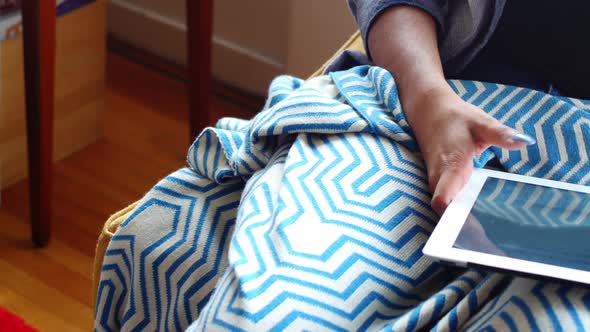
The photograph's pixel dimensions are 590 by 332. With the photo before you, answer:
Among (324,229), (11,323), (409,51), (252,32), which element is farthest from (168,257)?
Answer: (252,32)

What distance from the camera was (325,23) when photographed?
1.51 m

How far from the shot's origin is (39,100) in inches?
46.6

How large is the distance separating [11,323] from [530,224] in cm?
76

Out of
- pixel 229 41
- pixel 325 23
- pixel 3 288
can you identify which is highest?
pixel 325 23

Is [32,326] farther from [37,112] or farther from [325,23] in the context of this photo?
[325,23]

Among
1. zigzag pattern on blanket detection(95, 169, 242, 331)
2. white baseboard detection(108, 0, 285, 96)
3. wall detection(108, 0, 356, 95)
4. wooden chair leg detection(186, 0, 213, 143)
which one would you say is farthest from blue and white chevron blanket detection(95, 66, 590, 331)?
white baseboard detection(108, 0, 285, 96)

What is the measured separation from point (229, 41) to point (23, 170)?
0.50 metres

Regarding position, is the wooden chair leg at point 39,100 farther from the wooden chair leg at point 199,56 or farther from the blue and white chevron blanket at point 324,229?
the blue and white chevron blanket at point 324,229

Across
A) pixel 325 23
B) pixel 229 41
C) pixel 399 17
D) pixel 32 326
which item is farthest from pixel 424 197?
pixel 229 41

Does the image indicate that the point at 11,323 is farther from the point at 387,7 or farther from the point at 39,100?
the point at 387,7

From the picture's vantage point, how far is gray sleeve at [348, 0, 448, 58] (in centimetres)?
79

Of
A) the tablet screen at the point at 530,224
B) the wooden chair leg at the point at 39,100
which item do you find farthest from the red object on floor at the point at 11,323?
the tablet screen at the point at 530,224

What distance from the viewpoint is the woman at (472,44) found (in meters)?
0.74

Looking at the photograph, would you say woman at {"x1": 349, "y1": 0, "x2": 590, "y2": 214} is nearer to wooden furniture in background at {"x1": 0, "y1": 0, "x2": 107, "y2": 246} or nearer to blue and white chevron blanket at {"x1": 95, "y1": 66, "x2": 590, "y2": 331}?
blue and white chevron blanket at {"x1": 95, "y1": 66, "x2": 590, "y2": 331}
